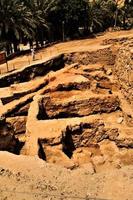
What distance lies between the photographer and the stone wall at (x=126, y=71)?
2023cm

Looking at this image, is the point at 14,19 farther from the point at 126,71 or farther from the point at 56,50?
the point at 126,71

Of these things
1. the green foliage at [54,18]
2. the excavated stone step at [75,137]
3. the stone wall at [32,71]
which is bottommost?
the excavated stone step at [75,137]

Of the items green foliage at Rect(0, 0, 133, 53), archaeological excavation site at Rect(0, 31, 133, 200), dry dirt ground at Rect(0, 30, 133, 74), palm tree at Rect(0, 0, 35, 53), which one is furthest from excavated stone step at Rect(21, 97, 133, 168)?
green foliage at Rect(0, 0, 133, 53)

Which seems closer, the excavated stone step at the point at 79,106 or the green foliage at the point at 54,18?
the excavated stone step at the point at 79,106

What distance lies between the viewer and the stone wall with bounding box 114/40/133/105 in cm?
2023

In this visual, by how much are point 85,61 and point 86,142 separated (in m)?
10.4

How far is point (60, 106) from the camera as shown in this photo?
21172 mm

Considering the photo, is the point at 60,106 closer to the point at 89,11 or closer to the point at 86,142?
the point at 86,142

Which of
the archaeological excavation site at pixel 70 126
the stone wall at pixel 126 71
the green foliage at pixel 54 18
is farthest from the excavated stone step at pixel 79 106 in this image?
the green foliage at pixel 54 18

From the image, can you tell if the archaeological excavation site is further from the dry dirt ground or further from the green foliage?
the green foliage

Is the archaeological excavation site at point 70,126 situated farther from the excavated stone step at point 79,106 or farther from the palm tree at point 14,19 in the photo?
the palm tree at point 14,19

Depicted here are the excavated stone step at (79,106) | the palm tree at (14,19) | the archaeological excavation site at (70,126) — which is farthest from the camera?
the palm tree at (14,19)

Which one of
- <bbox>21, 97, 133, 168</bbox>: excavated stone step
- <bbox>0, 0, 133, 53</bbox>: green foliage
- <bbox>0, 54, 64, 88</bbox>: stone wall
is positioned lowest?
<bbox>21, 97, 133, 168</bbox>: excavated stone step

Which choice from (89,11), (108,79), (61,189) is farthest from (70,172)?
(89,11)
